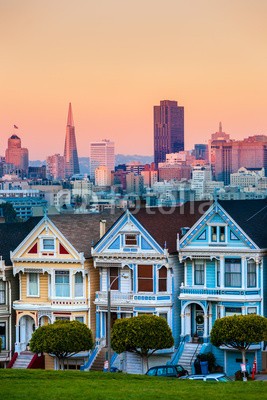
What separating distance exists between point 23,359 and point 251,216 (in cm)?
972

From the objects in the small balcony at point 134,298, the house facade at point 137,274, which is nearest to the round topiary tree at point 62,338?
the house facade at point 137,274

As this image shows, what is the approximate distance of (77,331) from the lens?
50.3m

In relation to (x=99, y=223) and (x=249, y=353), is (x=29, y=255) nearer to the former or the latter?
(x=99, y=223)

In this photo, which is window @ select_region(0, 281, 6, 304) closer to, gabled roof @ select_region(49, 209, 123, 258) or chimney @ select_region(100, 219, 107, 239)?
gabled roof @ select_region(49, 209, 123, 258)

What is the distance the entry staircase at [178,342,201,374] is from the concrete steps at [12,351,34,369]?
19.7 ft

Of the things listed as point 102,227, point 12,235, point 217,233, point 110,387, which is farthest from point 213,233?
point 110,387

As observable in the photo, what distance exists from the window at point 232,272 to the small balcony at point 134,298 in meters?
2.28

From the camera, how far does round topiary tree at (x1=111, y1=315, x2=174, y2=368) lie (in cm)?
4894

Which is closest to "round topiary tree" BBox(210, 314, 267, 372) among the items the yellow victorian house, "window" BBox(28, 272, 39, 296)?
the yellow victorian house

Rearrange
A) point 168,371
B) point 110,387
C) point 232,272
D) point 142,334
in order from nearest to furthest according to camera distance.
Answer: point 110,387
point 168,371
point 142,334
point 232,272

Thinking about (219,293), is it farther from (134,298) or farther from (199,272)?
(134,298)

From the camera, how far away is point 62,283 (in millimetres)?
53156

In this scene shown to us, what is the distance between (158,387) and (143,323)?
1342 centimetres

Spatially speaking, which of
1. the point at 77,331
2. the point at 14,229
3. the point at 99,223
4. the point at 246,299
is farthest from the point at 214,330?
the point at 14,229
